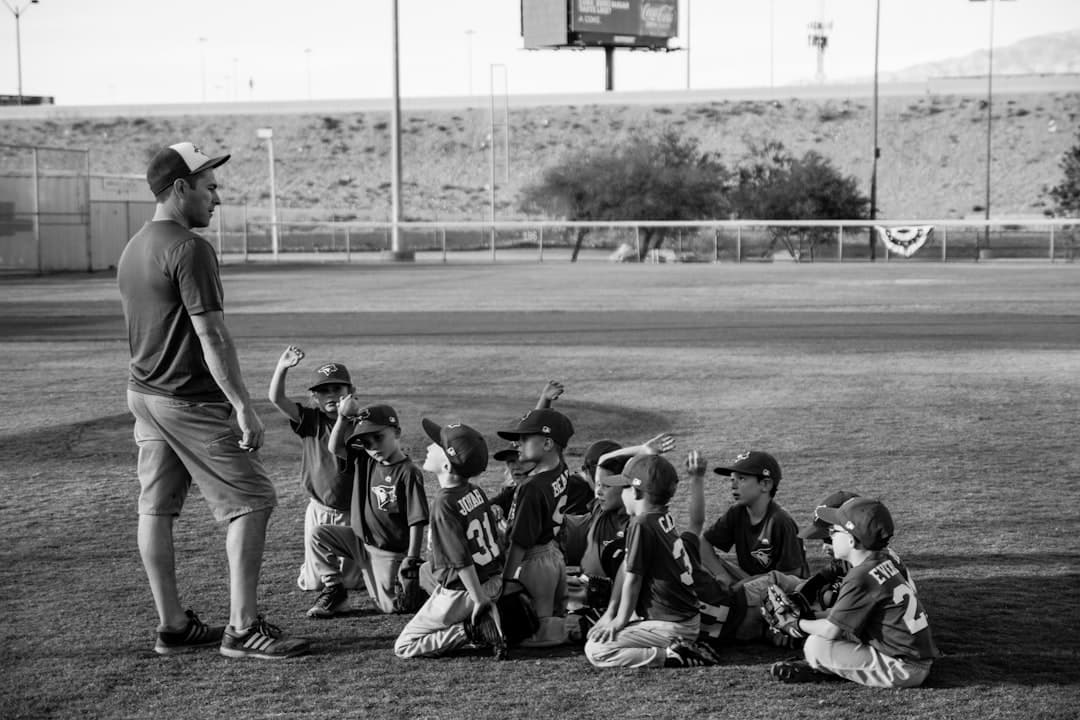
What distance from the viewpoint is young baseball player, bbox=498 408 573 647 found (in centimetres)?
568

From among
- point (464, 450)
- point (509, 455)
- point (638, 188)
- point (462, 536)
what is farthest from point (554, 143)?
point (462, 536)

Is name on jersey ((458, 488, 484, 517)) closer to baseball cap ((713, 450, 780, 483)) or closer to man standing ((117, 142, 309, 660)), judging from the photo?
man standing ((117, 142, 309, 660))

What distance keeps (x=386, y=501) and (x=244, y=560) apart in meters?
1.00

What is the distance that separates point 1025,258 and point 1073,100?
46.9m

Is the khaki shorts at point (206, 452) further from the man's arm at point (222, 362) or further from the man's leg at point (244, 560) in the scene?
the man's arm at point (222, 362)

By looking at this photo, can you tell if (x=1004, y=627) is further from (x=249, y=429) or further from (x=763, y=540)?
(x=249, y=429)

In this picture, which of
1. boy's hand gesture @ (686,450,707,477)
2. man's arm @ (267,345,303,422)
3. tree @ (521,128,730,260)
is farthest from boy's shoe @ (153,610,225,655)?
tree @ (521,128,730,260)

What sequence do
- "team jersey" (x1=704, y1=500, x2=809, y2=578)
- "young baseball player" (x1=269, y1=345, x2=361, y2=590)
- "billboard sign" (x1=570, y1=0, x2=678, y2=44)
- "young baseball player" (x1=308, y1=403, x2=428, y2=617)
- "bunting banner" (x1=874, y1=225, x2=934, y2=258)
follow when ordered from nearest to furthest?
"young baseball player" (x1=308, y1=403, x2=428, y2=617), "team jersey" (x1=704, y1=500, x2=809, y2=578), "young baseball player" (x1=269, y1=345, x2=361, y2=590), "bunting banner" (x1=874, y1=225, x2=934, y2=258), "billboard sign" (x1=570, y1=0, x2=678, y2=44)

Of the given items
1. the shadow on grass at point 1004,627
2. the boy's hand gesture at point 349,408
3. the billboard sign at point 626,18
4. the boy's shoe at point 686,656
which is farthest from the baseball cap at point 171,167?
the billboard sign at point 626,18

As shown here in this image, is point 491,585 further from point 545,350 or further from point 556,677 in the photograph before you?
point 545,350

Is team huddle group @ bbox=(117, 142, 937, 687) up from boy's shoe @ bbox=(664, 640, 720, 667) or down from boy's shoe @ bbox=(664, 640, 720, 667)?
up

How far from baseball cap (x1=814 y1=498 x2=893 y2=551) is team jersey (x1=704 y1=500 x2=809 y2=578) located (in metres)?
0.91

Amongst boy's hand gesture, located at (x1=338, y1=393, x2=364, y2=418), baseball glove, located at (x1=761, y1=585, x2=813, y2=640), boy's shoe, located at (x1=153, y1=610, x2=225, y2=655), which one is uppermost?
boy's hand gesture, located at (x1=338, y1=393, x2=364, y2=418)

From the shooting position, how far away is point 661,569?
17.4ft
